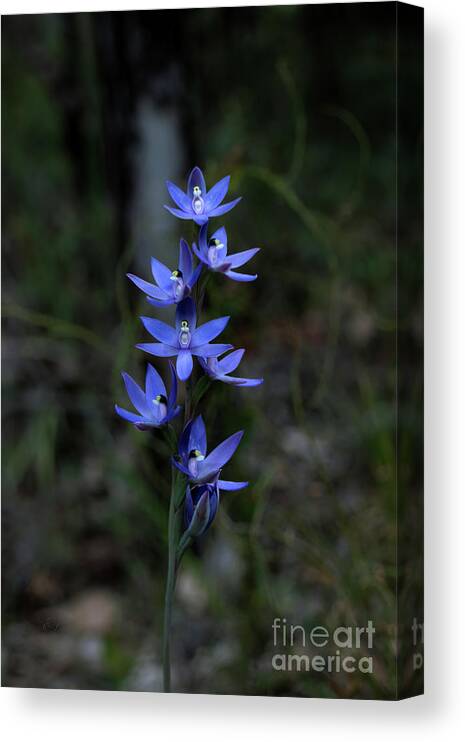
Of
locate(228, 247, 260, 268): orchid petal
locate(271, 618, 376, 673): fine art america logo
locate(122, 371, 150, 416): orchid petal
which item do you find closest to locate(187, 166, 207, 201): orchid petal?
locate(228, 247, 260, 268): orchid petal

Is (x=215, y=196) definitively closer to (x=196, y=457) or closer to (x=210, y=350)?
(x=210, y=350)

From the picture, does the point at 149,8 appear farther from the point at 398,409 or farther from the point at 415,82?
the point at 398,409

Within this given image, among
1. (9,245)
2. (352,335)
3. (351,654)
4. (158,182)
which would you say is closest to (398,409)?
(352,335)

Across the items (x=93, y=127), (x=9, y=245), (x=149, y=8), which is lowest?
(x=9, y=245)

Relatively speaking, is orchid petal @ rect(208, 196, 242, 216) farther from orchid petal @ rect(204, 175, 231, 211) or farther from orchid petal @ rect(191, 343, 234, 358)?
orchid petal @ rect(191, 343, 234, 358)

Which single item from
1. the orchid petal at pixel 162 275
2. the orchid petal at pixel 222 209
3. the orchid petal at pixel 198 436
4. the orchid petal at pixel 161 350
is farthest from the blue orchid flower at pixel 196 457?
the orchid petal at pixel 222 209
